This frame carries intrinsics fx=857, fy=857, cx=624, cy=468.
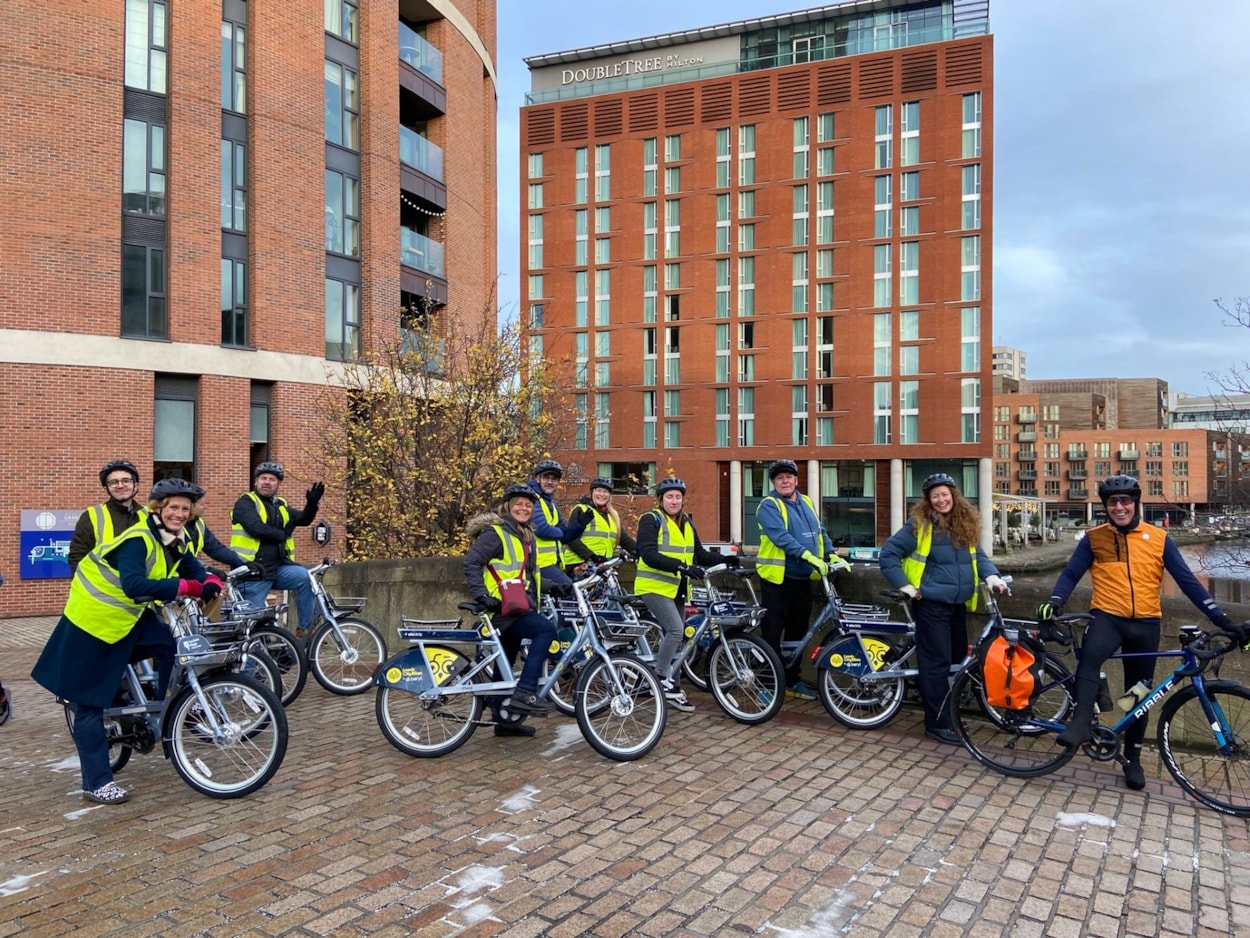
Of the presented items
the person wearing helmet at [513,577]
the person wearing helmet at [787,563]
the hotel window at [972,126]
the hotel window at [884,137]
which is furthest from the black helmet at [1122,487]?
the hotel window at [884,137]

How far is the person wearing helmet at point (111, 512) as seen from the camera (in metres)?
5.18

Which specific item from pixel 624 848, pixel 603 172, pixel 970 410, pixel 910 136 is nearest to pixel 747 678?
pixel 624 848

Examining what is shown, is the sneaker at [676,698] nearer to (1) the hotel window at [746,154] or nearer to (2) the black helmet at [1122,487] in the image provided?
(2) the black helmet at [1122,487]

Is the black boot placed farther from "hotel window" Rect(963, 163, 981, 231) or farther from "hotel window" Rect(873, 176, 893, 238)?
"hotel window" Rect(873, 176, 893, 238)

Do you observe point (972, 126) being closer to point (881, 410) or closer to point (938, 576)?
point (881, 410)

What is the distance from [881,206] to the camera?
54.5 meters

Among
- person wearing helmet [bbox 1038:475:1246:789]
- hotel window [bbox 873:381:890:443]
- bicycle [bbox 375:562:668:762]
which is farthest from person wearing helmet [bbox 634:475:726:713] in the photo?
hotel window [bbox 873:381:890:443]

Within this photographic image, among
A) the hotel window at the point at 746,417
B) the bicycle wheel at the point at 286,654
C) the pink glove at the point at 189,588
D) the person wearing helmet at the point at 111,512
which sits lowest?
the bicycle wheel at the point at 286,654

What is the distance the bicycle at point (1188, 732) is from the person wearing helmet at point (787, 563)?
173cm

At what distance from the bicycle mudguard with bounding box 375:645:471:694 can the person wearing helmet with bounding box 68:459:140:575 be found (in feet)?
6.20

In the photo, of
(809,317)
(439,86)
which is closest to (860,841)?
(439,86)

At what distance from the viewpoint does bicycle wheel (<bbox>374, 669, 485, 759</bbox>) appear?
5.93 metres

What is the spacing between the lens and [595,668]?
5797mm

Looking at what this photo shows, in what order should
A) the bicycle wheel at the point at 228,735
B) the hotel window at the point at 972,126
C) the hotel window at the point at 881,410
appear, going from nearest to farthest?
1. the bicycle wheel at the point at 228,735
2. the hotel window at the point at 972,126
3. the hotel window at the point at 881,410
